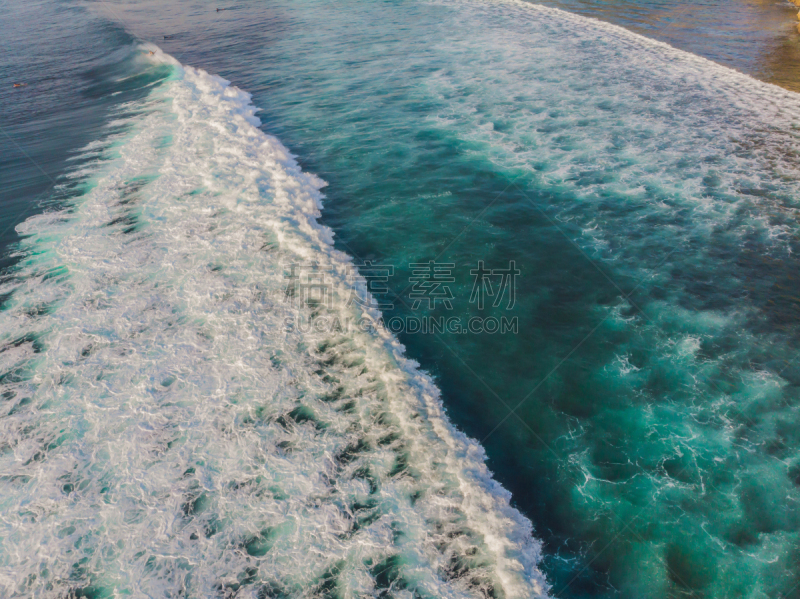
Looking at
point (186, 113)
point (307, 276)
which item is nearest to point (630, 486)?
point (307, 276)

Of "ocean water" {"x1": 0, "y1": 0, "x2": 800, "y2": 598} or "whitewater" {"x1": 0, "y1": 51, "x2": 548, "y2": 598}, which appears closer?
"whitewater" {"x1": 0, "y1": 51, "x2": 548, "y2": 598}

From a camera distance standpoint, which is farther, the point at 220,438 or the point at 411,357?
the point at 411,357

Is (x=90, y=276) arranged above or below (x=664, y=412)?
above

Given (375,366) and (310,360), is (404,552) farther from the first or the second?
(310,360)

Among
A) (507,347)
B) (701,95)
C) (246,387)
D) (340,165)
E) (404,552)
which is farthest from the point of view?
(701,95)
